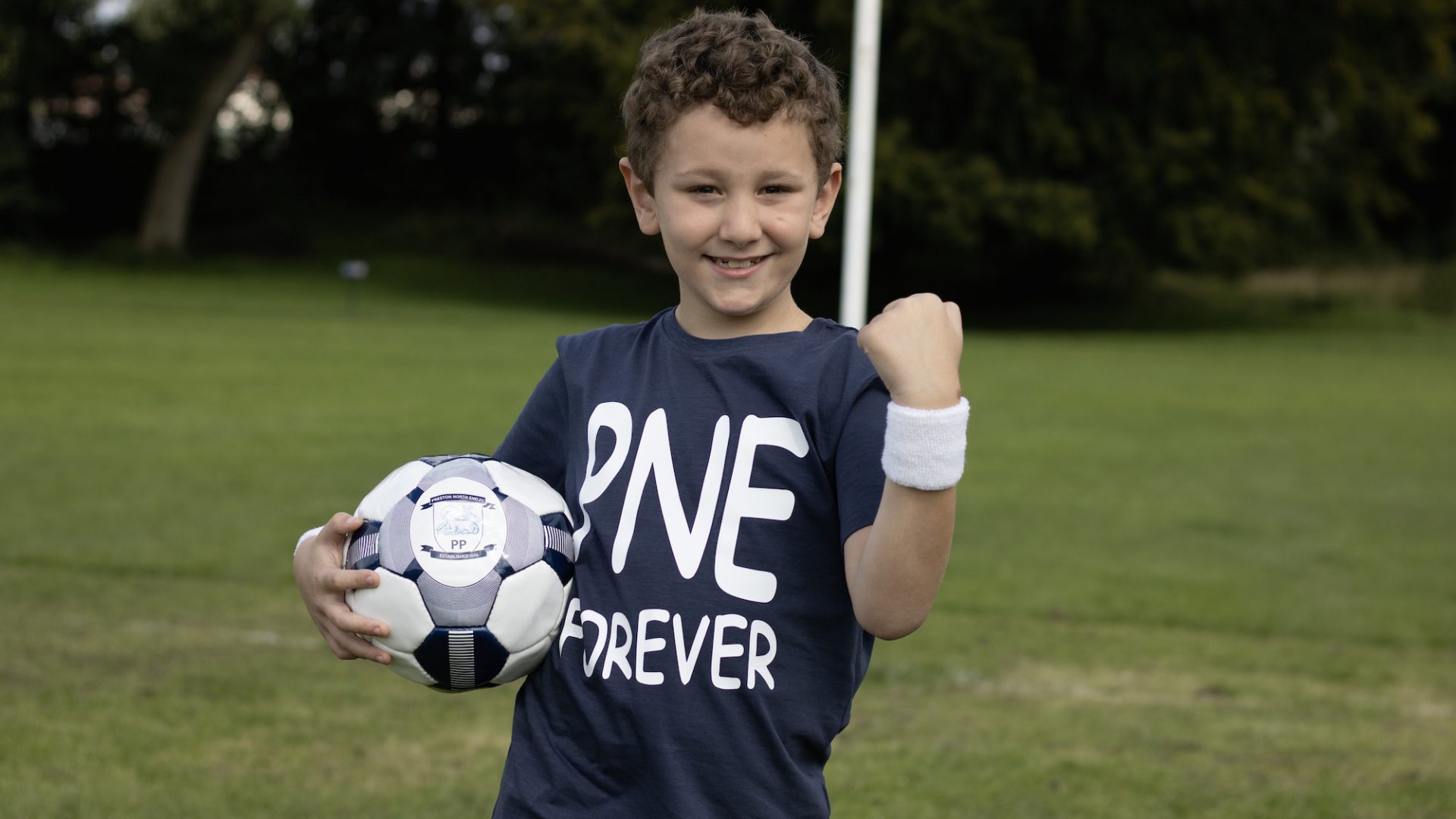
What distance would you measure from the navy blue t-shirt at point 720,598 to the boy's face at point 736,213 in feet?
0.20

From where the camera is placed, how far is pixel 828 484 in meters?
2.08

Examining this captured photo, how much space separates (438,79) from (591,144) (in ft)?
32.2

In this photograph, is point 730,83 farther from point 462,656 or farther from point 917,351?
point 462,656

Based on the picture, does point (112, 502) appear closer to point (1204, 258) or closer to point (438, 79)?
point (1204, 258)

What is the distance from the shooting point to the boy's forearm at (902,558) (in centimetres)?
186

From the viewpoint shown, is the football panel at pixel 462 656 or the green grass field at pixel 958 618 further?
the green grass field at pixel 958 618

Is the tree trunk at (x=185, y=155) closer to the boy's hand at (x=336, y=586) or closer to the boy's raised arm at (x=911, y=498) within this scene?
the boy's hand at (x=336, y=586)

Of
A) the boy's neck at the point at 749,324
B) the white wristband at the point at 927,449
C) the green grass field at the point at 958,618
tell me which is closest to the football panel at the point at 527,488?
the boy's neck at the point at 749,324

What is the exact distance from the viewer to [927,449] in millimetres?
1831

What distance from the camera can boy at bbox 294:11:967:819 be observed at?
2.09 m

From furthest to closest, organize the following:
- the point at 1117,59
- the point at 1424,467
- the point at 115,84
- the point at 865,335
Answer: the point at 115,84
the point at 1117,59
the point at 1424,467
the point at 865,335

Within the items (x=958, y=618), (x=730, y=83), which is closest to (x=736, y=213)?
(x=730, y=83)

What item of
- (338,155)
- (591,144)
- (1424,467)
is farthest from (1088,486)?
(338,155)

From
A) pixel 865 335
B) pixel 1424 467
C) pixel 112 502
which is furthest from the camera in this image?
pixel 1424 467
